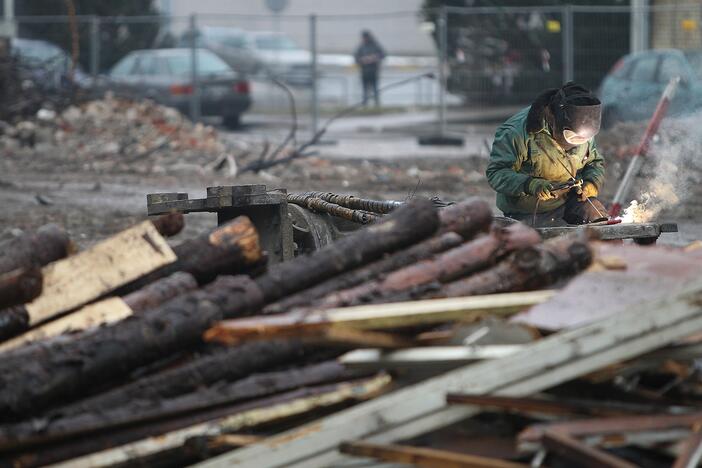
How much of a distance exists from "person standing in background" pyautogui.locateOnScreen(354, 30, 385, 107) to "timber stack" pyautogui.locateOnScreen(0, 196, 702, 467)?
797 inches

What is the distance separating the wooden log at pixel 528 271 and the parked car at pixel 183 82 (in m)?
18.3

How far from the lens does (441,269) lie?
3.90 metres

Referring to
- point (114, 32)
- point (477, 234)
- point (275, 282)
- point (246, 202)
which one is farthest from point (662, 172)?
point (114, 32)

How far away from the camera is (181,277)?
4031mm

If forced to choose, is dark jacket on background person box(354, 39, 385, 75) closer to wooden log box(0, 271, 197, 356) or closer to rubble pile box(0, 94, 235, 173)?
rubble pile box(0, 94, 235, 173)

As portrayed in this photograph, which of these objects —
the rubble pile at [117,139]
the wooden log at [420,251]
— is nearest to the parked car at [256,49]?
the rubble pile at [117,139]

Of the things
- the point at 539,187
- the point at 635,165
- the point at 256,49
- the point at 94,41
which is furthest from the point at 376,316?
the point at 256,49

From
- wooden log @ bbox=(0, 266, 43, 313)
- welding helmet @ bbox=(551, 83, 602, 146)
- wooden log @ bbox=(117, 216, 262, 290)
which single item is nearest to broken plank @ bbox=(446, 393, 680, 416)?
wooden log @ bbox=(117, 216, 262, 290)

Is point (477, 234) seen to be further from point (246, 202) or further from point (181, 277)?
point (246, 202)

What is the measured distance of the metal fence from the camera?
19.8m

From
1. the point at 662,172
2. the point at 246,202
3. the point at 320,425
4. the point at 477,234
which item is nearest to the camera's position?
the point at 320,425

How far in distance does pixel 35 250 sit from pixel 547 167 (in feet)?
11.9

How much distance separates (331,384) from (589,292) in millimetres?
853

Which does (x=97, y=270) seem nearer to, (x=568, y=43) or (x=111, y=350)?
(x=111, y=350)
